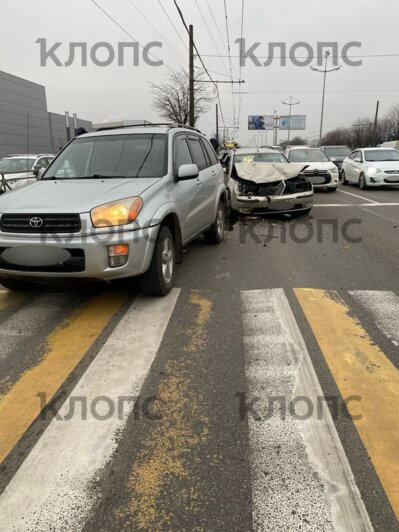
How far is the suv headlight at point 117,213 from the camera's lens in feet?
13.6

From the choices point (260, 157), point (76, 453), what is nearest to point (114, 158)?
point (76, 453)

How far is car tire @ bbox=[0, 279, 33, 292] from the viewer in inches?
205

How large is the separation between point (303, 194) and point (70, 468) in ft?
29.2

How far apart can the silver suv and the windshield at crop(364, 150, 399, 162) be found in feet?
43.3

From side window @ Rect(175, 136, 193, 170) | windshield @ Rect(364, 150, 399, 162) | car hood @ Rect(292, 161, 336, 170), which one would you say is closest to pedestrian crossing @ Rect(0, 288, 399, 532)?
side window @ Rect(175, 136, 193, 170)

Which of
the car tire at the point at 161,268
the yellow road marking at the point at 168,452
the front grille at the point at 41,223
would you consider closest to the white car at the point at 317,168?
the car tire at the point at 161,268

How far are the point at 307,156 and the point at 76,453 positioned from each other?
51.7 ft

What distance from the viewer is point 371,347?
146 inches

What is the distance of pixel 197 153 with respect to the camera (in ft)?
22.5

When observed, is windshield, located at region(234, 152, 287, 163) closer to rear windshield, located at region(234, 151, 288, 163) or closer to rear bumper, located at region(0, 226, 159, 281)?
rear windshield, located at region(234, 151, 288, 163)

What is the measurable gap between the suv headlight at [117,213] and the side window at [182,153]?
1332 mm

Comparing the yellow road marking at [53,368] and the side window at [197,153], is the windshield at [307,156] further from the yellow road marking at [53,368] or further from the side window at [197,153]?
the yellow road marking at [53,368]

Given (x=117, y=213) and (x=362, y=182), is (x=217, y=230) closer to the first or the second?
(x=117, y=213)

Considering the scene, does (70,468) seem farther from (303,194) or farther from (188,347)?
(303,194)
